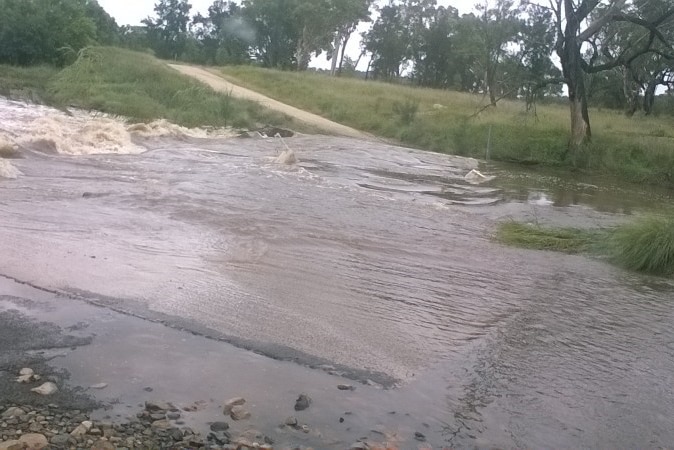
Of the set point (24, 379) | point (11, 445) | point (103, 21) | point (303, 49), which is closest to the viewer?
point (11, 445)

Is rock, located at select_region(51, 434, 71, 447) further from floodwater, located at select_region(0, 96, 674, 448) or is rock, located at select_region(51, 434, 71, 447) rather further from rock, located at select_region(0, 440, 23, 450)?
floodwater, located at select_region(0, 96, 674, 448)

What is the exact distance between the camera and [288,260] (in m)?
8.06

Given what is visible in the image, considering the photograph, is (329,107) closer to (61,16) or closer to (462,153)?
(462,153)

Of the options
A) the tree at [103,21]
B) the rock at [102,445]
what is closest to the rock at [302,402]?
the rock at [102,445]

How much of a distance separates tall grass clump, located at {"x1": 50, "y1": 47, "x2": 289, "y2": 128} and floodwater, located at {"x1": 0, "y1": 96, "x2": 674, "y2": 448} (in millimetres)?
9532

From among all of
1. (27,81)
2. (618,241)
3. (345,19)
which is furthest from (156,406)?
(345,19)

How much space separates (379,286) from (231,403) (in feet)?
10.7

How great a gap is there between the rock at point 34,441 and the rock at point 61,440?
4 centimetres

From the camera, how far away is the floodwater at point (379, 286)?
498 centimetres

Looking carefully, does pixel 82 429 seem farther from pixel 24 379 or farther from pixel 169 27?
pixel 169 27

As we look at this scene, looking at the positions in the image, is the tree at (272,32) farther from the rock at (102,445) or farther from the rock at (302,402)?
the rock at (102,445)

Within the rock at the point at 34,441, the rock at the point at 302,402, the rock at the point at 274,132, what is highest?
the rock at the point at 274,132

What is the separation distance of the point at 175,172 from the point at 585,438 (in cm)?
1080

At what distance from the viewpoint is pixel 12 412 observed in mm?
3867
